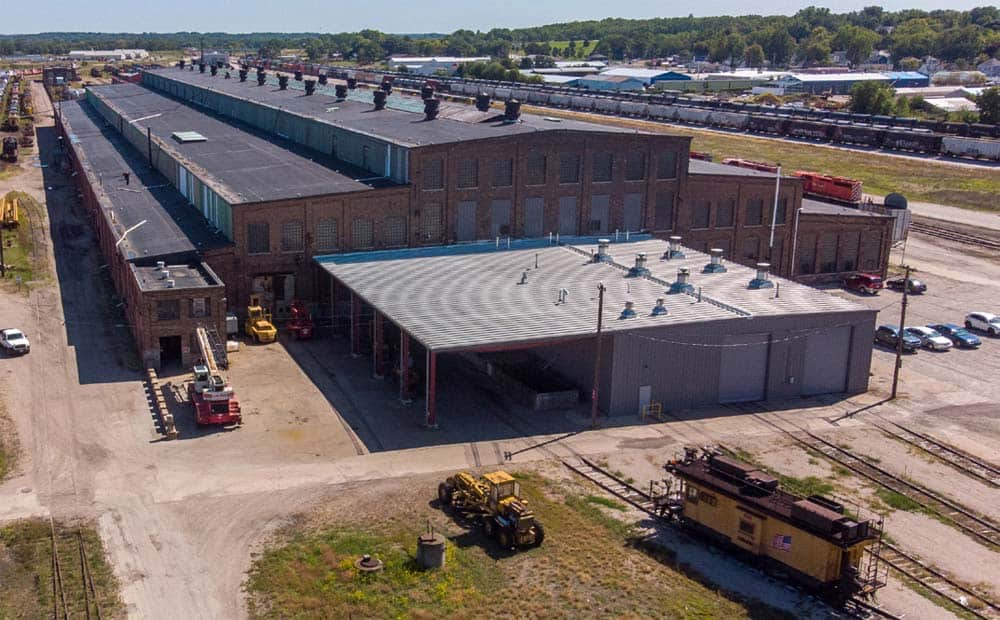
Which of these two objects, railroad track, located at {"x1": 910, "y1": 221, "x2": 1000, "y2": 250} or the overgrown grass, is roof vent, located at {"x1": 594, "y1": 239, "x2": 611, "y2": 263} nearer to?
railroad track, located at {"x1": 910, "y1": 221, "x2": 1000, "y2": 250}

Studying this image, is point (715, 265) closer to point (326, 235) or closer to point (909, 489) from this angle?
point (909, 489)

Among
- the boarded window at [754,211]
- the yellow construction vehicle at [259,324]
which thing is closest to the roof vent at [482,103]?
the boarded window at [754,211]

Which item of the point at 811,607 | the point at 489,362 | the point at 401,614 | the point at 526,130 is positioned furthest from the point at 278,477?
the point at 526,130

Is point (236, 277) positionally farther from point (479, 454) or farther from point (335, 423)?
point (479, 454)

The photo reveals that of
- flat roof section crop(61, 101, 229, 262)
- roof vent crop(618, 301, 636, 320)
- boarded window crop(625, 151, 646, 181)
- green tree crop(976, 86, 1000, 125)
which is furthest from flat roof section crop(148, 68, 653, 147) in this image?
green tree crop(976, 86, 1000, 125)

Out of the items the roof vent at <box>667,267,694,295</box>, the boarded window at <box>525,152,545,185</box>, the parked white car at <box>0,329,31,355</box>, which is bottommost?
the parked white car at <box>0,329,31,355</box>

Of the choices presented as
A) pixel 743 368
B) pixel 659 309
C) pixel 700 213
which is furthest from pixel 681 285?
pixel 700 213
